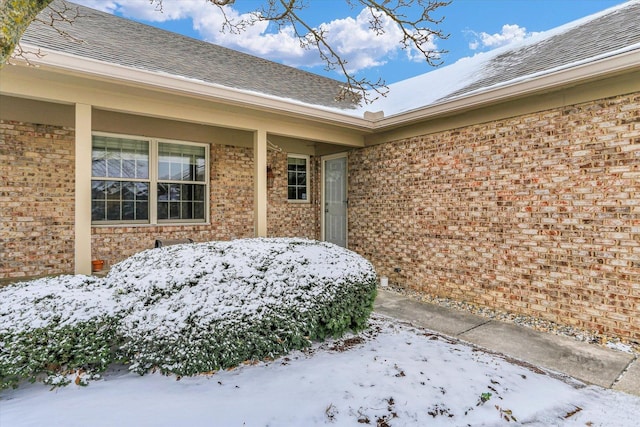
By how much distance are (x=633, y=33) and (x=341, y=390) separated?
212 inches

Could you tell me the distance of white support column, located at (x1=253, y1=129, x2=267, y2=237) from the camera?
5.77 metres

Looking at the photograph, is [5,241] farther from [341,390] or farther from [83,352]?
[341,390]

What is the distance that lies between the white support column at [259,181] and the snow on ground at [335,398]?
118 inches

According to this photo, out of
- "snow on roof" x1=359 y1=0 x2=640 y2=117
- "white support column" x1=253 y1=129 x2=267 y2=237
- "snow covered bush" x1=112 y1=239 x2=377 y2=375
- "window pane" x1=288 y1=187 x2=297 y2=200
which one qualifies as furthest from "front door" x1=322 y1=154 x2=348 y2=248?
"snow covered bush" x1=112 y1=239 x2=377 y2=375

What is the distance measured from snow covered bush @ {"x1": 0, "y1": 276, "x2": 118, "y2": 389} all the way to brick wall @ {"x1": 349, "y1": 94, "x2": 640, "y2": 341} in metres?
4.71

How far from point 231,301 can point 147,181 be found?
14.9 ft

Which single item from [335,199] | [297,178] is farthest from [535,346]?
[297,178]

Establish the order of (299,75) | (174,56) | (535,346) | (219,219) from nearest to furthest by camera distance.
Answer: (535,346) → (174,56) → (219,219) → (299,75)

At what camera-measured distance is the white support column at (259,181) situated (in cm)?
577

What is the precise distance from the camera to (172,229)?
675cm

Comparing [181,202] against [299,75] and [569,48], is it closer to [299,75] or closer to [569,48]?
[299,75]

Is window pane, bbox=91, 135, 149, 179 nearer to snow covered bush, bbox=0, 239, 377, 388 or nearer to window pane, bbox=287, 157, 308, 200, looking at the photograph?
window pane, bbox=287, 157, 308, 200

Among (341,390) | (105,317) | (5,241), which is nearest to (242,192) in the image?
(5,241)

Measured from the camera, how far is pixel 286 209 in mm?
8266
